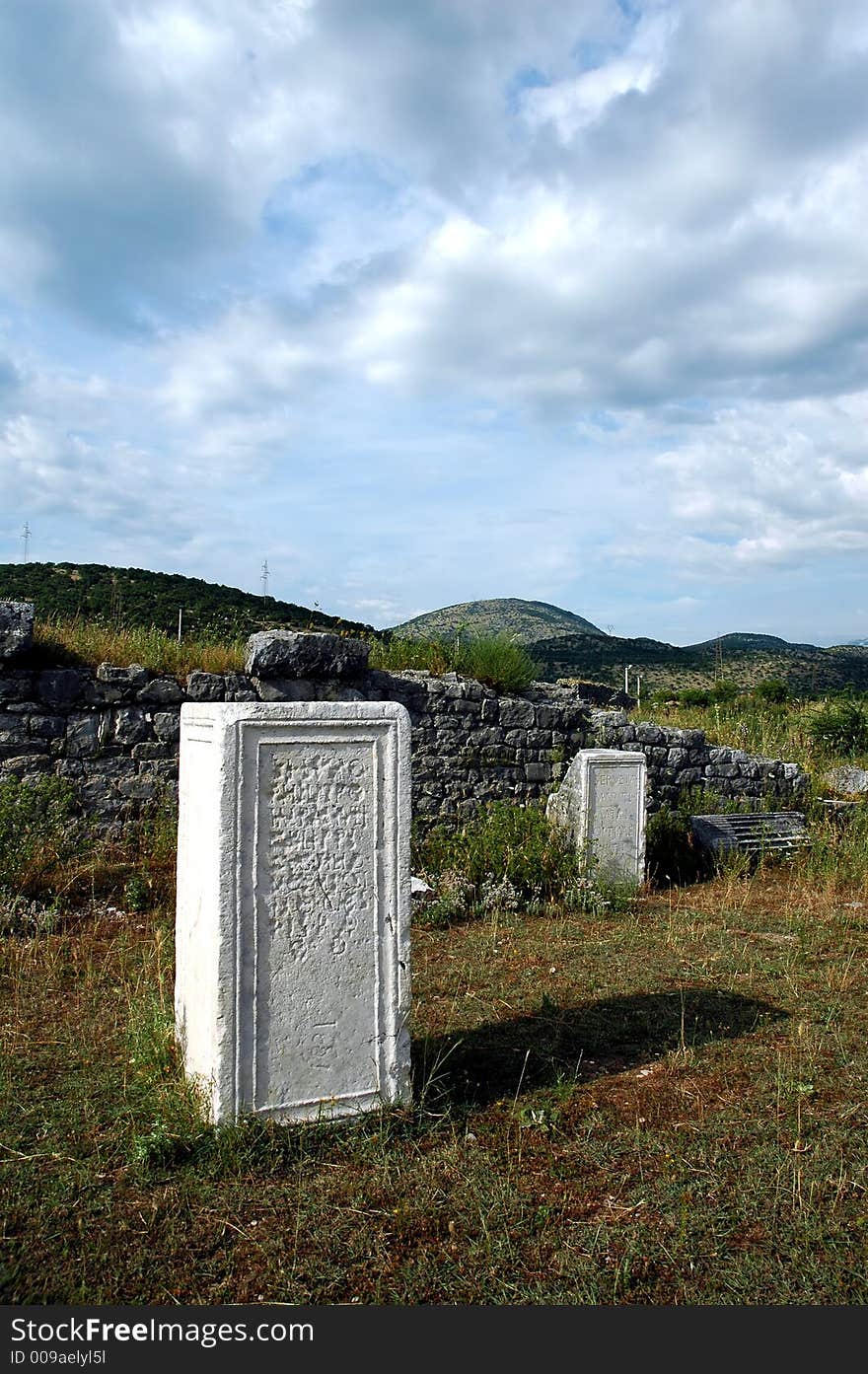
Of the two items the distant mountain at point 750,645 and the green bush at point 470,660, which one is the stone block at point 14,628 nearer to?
the green bush at point 470,660

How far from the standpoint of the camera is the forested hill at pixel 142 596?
1616cm

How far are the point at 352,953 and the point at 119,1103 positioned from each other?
1.02 meters

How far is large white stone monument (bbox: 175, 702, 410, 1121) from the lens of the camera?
9.77 feet

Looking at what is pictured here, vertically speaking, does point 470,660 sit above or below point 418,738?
above

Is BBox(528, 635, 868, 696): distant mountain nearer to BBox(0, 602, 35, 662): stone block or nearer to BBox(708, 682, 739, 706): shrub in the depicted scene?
BBox(708, 682, 739, 706): shrub

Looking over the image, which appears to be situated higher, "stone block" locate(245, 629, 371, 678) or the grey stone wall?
"stone block" locate(245, 629, 371, 678)

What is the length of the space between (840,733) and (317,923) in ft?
34.4

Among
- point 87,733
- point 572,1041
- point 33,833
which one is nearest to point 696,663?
point 87,733

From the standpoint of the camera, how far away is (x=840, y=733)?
39.0ft

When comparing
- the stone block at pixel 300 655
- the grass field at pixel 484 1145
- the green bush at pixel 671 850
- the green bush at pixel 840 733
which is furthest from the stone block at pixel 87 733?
the green bush at pixel 840 733

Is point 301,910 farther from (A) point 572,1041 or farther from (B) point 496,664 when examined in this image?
(B) point 496,664

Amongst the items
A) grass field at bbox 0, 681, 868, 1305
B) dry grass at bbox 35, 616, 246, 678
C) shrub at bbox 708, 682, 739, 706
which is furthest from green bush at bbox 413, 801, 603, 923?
shrub at bbox 708, 682, 739, 706

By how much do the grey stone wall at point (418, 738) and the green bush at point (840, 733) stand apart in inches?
82.8

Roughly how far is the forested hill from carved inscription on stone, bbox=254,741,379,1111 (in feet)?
35.7
